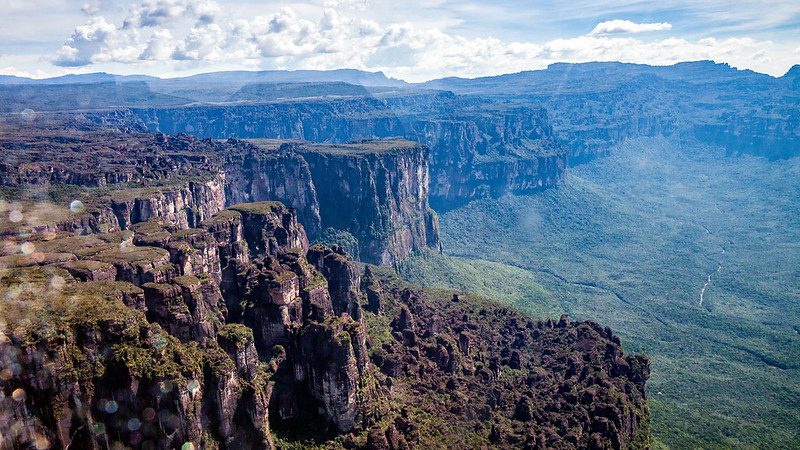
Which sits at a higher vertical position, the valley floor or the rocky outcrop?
the rocky outcrop

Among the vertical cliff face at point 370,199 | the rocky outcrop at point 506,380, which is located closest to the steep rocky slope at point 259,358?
A: the rocky outcrop at point 506,380

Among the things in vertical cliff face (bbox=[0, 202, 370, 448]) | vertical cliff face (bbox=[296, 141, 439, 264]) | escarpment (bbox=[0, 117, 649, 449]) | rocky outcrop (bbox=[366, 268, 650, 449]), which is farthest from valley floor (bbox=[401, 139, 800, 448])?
vertical cliff face (bbox=[0, 202, 370, 448])

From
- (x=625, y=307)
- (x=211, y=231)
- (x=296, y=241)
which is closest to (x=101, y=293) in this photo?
(x=211, y=231)

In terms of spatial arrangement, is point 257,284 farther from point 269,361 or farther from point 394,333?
point 394,333

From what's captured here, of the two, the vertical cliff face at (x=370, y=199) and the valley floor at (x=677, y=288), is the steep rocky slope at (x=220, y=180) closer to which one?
the vertical cliff face at (x=370, y=199)

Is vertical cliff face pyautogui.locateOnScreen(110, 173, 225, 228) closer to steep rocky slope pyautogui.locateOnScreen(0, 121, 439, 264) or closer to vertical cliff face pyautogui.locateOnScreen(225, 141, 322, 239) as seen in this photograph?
steep rocky slope pyautogui.locateOnScreen(0, 121, 439, 264)

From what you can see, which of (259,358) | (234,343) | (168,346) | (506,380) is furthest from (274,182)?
(168,346)

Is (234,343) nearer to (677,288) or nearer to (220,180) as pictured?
(220,180)
